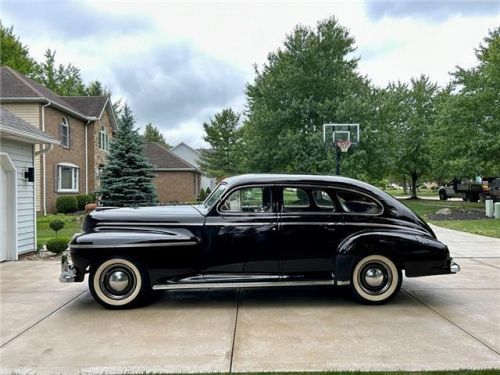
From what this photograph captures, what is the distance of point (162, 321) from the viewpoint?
476 centimetres

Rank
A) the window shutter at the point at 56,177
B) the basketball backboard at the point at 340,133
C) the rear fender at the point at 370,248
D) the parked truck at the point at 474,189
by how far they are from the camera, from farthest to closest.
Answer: the parked truck at the point at 474,189, the window shutter at the point at 56,177, the basketball backboard at the point at 340,133, the rear fender at the point at 370,248

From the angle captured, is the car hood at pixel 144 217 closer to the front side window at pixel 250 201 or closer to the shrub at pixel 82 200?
the front side window at pixel 250 201

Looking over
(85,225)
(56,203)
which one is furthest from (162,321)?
(56,203)

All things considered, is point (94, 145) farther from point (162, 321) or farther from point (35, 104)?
point (162, 321)

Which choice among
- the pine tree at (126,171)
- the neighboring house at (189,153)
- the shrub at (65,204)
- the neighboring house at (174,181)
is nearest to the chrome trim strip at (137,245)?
the pine tree at (126,171)

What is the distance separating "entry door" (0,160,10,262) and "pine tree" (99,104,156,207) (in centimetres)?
981

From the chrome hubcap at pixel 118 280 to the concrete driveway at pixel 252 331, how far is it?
0.32 metres

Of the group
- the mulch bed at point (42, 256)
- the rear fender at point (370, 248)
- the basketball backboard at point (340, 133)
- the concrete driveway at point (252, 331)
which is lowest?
the concrete driveway at point (252, 331)

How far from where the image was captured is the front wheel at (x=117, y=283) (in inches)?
204

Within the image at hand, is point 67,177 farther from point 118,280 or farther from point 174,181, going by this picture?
point 118,280

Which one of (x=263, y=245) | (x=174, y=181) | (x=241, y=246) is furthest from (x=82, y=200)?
(x=263, y=245)

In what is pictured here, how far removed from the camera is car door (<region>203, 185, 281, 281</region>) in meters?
5.21

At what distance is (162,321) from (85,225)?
171 cm

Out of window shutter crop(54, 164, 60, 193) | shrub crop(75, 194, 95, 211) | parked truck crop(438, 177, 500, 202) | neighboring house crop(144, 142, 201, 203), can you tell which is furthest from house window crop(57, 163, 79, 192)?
parked truck crop(438, 177, 500, 202)
